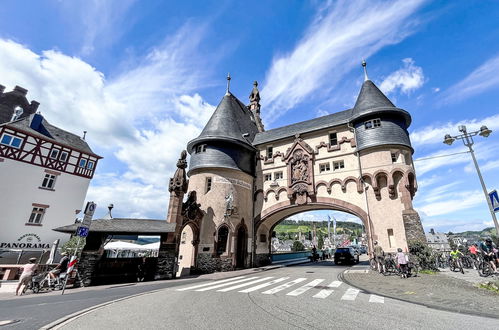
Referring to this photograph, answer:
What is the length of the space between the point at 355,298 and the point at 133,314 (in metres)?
7.16

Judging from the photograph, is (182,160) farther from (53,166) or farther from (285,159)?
(53,166)

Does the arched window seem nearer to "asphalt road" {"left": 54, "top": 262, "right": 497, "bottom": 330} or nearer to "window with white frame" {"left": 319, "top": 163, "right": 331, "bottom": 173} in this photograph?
"window with white frame" {"left": 319, "top": 163, "right": 331, "bottom": 173}

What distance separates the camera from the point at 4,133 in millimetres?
23016

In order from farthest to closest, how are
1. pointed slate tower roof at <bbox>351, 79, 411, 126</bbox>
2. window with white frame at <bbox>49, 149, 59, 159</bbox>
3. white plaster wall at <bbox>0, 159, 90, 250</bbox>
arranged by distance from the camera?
window with white frame at <bbox>49, 149, 59, 159</bbox>
white plaster wall at <bbox>0, 159, 90, 250</bbox>
pointed slate tower roof at <bbox>351, 79, 411, 126</bbox>

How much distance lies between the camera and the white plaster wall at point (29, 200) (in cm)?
2178

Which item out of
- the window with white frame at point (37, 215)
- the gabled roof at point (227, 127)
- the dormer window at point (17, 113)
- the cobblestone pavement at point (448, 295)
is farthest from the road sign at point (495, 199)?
the dormer window at point (17, 113)

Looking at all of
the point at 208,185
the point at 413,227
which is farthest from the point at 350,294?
the point at 208,185

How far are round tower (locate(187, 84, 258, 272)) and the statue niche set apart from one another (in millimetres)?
4440

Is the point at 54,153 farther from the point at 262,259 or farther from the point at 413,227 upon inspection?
the point at 413,227

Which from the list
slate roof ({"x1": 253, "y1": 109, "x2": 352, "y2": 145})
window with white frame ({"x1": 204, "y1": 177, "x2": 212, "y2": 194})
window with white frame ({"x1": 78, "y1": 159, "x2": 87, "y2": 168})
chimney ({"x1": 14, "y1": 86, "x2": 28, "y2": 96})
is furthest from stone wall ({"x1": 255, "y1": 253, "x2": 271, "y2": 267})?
chimney ({"x1": 14, "y1": 86, "x2": 28, "y2": 96})

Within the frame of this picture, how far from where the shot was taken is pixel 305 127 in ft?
83.4

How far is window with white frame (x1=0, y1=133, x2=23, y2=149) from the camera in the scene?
22906mm

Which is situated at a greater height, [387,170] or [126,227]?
[387,170]

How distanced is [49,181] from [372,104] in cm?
3429
